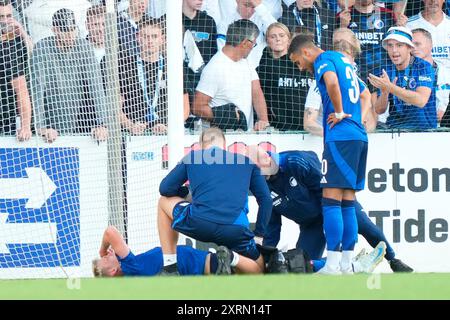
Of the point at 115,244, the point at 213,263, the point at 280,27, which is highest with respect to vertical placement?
the point at 280,27

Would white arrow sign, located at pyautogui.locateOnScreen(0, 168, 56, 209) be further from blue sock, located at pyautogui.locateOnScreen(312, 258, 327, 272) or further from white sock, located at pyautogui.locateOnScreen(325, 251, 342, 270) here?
white sock, located at pyautogui.locateOnScreen(325, 251, 342, 270)

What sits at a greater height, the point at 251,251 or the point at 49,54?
the point at 49,54

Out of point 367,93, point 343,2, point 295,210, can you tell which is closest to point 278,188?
point 295,210

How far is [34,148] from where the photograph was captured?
372 inches

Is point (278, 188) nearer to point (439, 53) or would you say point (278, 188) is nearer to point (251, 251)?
point (251, 251)

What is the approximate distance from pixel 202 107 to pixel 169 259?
1752 millimetres

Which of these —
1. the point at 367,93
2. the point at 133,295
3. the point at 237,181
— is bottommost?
the point at 133,295

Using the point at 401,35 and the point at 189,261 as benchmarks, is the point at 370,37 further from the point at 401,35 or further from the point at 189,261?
the point at 189,261

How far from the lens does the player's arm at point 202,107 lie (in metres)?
9.67

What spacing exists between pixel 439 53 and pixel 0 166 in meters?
4.00

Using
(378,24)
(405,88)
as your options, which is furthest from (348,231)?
(378,24)

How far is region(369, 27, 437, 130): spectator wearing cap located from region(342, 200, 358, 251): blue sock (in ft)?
5.03

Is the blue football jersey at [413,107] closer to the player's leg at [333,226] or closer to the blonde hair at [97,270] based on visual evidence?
the player's leg at [333,226]

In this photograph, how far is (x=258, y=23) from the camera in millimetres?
9820
